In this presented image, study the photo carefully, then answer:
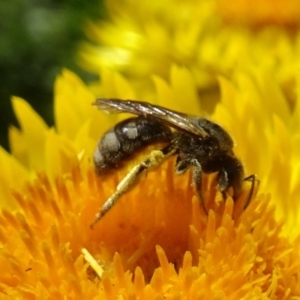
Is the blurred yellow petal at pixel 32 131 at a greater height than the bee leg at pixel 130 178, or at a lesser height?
greater

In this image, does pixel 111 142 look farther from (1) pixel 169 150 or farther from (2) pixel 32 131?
(2) pixel 32 131

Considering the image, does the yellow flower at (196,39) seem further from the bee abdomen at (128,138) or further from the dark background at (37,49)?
the bee abdomen at (128,138)

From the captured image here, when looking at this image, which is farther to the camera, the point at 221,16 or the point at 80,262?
the point at 221,16

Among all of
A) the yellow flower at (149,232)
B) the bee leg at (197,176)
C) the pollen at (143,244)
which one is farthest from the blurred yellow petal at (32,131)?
the bee leg at (197,176)

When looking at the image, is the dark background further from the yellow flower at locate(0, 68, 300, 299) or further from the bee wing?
the bee wing

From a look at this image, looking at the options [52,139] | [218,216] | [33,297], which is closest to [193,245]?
[218,216]

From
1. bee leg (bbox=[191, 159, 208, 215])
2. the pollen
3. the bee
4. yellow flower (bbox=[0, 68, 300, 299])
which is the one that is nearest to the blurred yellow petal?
yellow flower (bbox=[0, 68, 300, 299])

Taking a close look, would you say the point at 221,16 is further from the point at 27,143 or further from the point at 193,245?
the point at 193,245
